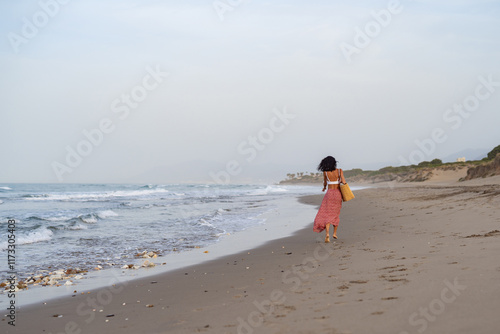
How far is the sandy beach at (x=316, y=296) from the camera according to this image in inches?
139

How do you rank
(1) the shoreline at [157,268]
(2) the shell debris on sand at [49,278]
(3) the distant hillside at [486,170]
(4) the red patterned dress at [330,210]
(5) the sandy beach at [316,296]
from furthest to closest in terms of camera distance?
(3) the distant hillside at [486,170]
(4) the red patterned dress at [330,210]
(2) the shell debris on sand at [49,278]
(1) the shoreline at [157,268]
(5) the sandy beach at [316,296]

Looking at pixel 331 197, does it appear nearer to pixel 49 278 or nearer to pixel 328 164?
pixel 328 164

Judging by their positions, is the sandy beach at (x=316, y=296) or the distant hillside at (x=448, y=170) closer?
the sandy beach at (x=316, y=296)

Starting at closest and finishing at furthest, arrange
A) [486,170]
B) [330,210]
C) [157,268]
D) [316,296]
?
[316,296]
[157,268]
[330,210]
[486,170]

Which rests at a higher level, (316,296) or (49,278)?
(316,296)

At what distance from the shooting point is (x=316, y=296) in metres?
4.55

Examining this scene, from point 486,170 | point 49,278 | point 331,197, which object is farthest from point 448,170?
point 49,278

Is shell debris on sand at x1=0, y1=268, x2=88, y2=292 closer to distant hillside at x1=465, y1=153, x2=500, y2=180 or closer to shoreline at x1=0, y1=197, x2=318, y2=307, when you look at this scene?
shoreline at x1=0, y1=197, x2=318, y2=307

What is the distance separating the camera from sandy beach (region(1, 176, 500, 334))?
3.54 m

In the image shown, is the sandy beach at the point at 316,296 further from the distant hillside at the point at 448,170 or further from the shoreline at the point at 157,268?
the distant hillside at the point at 448,170

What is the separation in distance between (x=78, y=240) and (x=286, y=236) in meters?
6.24

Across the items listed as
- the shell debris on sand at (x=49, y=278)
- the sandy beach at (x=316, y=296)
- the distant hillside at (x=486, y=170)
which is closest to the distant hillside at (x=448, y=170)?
the distant hillside at (x=486, y=170)

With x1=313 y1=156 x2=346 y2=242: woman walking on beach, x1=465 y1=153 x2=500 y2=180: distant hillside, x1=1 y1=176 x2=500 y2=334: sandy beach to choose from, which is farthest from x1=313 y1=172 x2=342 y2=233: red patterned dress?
x1=465 y1=153 x2=500 y2=180: distant hillside

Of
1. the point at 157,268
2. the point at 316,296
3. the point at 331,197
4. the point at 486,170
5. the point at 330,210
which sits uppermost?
the point at 486,170
